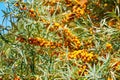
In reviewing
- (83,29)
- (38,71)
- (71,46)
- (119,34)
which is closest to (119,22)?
(119,34)

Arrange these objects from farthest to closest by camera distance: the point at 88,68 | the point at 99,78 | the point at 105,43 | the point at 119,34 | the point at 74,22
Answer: the point at 74,22 < the point at 119,34 < the point at 105,43 < the point at 88,68 < the point at 99,78

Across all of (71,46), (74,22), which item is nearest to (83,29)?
(74,22)

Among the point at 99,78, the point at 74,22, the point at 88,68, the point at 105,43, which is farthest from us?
the point at 74,22

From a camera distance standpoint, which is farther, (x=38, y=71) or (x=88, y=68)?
(x=38, y=71)

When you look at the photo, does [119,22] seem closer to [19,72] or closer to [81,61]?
[81,61]

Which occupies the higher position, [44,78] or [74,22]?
[74,22]

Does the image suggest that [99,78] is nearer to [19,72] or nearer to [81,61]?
[81,61]
